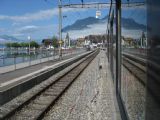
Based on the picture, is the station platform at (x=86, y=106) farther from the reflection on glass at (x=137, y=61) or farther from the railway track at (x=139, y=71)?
the railway track at (x=139, y=71)

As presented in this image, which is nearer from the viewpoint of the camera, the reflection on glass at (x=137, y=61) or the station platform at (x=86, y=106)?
the reflection on glass at (x=137, y=61)

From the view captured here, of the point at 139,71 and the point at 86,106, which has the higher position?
the point at 139,71

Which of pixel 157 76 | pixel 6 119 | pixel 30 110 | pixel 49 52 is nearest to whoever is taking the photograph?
pixel 157 76

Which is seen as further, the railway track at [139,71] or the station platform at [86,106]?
the station platform at [86,106]

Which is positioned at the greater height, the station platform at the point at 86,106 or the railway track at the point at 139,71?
the railway track at the point at 139,71

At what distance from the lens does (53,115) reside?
11.2 m

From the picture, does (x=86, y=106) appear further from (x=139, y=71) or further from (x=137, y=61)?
(x=139, y=71)

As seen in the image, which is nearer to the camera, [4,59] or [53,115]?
[53,115]

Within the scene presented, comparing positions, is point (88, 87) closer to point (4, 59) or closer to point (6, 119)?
point (6, 119)

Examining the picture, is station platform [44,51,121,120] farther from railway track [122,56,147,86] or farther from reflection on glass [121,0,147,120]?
railway track [122,56,147,86]

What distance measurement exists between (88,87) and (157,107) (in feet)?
52.7

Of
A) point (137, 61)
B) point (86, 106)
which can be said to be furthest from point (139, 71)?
point (86, 106)

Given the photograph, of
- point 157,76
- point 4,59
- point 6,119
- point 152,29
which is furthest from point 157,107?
point 4,59

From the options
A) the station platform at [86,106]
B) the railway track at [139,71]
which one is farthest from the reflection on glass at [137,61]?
the station platform at [86,106]
